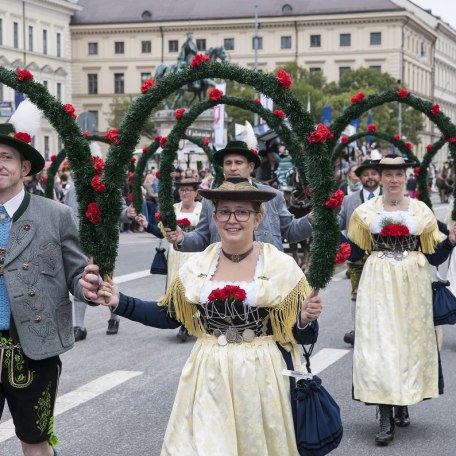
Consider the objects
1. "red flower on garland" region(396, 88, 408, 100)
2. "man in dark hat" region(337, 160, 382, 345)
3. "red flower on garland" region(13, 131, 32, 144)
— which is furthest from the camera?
"man in dark hat" region(337, 160, 382, 345)

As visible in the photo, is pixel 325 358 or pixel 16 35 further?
pixel 16 35

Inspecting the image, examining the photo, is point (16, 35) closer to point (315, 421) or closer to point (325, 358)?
point (325, 358)

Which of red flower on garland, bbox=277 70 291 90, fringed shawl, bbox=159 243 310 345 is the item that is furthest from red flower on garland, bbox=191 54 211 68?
fringed shawl, bbox=159 243 310 345

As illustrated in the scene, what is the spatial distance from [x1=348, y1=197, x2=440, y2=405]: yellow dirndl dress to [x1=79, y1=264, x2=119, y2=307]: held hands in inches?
116

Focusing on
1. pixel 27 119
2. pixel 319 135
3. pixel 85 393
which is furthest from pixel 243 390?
pixel 85 393

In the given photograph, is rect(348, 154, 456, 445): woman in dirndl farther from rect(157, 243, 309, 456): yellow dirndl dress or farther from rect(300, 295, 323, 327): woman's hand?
rect(300, 295, 323, 327): woman's hand

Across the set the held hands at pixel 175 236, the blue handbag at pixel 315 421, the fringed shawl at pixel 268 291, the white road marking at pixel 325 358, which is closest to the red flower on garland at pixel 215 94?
the held hands at pixel 175 236

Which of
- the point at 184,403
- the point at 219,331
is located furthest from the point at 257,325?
the point at 184,403

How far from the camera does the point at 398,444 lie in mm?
6777

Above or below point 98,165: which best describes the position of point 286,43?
above

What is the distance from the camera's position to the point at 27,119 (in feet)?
17.1

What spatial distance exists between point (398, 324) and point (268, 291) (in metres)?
2.73

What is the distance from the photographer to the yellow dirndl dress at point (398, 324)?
7082mm

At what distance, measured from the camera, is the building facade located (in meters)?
76.1
